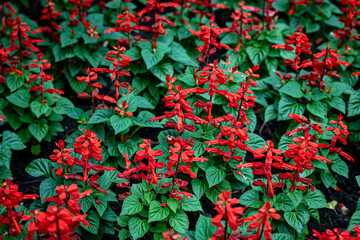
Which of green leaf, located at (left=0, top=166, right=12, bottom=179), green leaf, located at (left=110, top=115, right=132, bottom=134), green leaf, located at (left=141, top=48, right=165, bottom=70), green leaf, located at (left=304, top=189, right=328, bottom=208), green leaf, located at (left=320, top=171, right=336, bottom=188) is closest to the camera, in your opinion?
green leaf, located at (left=304, top=189, right=328, bottom=208)

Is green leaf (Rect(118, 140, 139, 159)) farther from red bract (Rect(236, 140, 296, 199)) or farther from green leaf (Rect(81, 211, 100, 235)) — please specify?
red bract (Rect(236, 140, 296, 199))

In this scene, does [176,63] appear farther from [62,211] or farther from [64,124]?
[62,211]

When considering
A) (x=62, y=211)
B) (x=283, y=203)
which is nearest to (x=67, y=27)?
(x=62, y=211)

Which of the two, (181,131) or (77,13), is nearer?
(181,131)

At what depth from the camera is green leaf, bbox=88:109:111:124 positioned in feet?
12.6

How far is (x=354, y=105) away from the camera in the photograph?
4.47 metres

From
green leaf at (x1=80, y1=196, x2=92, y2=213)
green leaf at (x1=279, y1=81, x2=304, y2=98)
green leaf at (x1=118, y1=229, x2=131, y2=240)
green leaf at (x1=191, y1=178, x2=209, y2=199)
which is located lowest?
green leaf at (x1=118, y1=229, x2=131, y2=240)

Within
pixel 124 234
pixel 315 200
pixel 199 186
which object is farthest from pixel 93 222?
pixel 315 200

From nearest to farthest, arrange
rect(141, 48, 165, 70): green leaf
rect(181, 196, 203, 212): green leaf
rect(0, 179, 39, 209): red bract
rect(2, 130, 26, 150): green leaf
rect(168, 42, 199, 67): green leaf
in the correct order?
rect(0, 179, 39, 209): red bract, rect(181, 196, 203, 212): green leaf, rect(2, 130, 26, 150): green leaf, rect(141, 48, 165, 70): green leaf, rect(168, 42, 199, 67): green leaf

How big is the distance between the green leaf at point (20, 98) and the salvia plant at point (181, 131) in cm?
1

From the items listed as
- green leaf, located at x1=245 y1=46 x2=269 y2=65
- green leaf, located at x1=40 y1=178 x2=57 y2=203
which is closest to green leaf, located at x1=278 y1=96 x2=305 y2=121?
green leaf, located at x1=245 y1=46 x2=269 y2=65

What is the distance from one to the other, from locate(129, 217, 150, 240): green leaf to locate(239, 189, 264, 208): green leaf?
85 centimetres

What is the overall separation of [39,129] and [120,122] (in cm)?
128

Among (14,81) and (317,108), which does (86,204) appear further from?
(317,108)
